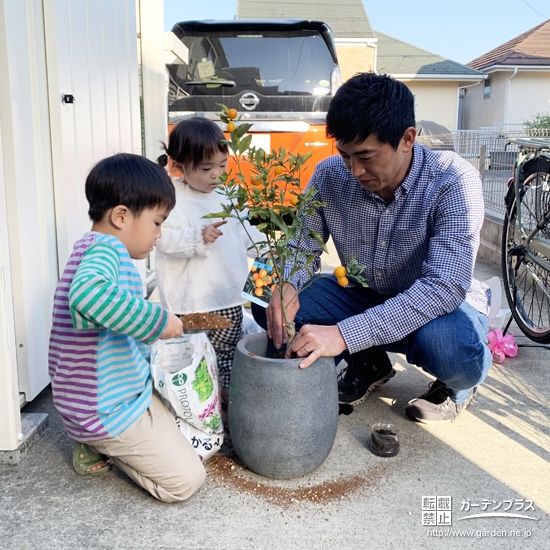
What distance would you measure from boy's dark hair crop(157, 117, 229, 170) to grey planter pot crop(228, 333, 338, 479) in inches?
38.3

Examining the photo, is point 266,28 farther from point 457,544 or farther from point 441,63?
point 441,63

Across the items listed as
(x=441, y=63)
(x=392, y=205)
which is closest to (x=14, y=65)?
(x=392, y=205)

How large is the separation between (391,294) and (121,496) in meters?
1.32

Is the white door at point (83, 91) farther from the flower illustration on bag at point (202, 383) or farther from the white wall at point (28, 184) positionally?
the flower illustration on bag at point (202, 383)

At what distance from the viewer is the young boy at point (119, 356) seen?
1798 millimetres

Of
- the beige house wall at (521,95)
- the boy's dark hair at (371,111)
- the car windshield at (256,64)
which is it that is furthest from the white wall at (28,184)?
the beige house wall at (521,95)

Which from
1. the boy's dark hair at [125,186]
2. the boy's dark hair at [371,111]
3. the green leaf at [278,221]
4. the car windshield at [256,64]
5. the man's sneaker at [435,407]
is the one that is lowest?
the man's sneaker at [435,407]

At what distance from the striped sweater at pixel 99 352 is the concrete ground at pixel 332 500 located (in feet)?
0.82

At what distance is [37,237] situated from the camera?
2.47 metres

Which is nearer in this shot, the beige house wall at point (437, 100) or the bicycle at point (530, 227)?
the bicycle at point (530, 227)

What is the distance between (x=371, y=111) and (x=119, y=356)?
3.86ft

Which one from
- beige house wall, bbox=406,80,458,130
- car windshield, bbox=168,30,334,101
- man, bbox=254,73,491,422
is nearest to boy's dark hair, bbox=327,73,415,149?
man, bbox=254,73,491,422

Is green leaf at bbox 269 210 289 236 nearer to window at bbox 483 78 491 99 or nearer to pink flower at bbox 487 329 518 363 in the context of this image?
pink flower at bbox 487 329 518 363

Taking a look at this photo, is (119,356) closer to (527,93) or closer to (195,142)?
(195,142)
